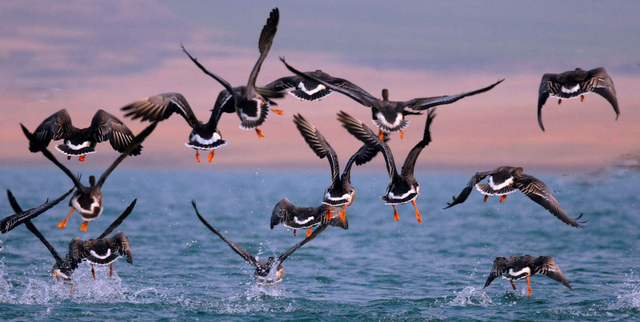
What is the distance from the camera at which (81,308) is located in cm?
1580

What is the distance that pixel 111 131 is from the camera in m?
15.8

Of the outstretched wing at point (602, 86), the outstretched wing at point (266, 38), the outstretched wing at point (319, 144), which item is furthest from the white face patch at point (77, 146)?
the outstretched wing at point (602, 86)

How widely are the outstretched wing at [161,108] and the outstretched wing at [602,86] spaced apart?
7624 millimetres

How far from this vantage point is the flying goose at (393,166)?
14422mm

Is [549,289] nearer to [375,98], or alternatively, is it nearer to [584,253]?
[375,98]

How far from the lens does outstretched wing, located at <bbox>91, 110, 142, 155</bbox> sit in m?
15.7

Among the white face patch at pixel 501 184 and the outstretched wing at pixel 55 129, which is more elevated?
the outstretched wing at pixel 55 129

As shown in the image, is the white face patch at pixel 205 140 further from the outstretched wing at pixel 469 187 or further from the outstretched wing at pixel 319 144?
the outstretched wing at pixel 469 187

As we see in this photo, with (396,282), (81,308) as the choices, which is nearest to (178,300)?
(81,308)

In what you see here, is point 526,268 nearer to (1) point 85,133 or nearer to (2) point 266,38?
(2) point 266,38

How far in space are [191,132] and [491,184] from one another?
571 cm

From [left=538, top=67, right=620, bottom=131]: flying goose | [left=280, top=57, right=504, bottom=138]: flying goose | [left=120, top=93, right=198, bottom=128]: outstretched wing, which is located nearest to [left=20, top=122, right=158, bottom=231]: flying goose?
[left=120, top=93, right=198, bottom=128]: outstretched wing

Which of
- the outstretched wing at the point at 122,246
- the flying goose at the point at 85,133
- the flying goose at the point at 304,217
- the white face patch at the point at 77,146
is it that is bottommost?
the outstretched wing at the point at 122,246

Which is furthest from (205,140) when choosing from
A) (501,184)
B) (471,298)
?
(471,298)
